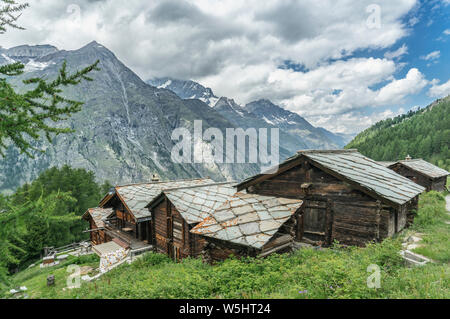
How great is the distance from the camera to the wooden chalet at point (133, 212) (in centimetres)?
2101

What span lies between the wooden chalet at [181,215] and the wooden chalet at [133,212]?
4.24 ft

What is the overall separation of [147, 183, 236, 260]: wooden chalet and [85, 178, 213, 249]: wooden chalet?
1.29 metres

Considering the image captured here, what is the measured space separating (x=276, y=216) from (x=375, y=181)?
488 centimetres

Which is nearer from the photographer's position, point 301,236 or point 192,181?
point 301,236

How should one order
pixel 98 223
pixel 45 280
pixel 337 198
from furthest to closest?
pixel 98 223
pixel 45 280
pixel 337 198

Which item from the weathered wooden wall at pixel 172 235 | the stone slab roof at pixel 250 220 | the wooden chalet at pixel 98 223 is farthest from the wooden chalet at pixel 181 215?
the wooden chalet at pixel 98 223

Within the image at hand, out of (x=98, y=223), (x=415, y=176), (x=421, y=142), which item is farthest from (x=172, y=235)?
(x=421, y=142)

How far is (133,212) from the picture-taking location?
2058 centimetres

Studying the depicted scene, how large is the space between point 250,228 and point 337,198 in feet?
13.3

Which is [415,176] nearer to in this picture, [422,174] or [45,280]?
[422,174]

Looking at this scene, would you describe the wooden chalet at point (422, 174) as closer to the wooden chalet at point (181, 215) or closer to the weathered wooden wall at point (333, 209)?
the weathered wooden wall at point (333, 209)

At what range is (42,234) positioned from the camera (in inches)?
1393
